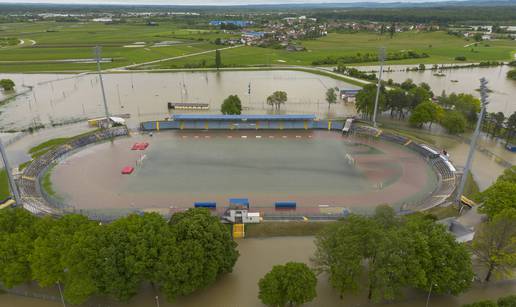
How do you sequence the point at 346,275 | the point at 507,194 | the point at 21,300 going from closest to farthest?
1. the point at 346,275
2. the point at 21,300
3. the point at 507,194

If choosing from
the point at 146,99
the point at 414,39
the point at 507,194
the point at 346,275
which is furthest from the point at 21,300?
the point at 414,39

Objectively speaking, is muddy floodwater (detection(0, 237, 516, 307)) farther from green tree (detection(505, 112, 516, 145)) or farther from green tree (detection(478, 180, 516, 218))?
green tree (detection(505, 112, 516, 145))

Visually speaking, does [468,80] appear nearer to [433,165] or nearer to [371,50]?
[371,50]

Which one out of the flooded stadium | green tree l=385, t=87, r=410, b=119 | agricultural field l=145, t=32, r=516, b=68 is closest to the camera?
the flooded stadium

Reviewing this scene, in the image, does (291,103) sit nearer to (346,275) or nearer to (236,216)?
(236,216)

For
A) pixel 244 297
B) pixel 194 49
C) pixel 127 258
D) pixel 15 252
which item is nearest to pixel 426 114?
pixel 244 297

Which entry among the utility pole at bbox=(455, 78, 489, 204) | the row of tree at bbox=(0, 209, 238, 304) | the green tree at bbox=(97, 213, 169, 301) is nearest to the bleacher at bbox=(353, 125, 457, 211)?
the utility pole at bbox=(455, 78, 489, 204)

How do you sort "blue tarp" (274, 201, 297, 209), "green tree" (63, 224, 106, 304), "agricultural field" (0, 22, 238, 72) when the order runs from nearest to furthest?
"green tree" (63, 224, 106, 304) → "blue tarp" (274, 201, 297, 209) → "agricultural field" (0, 22, 238, 72)

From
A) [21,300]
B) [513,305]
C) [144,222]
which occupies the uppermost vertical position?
[144,222]
